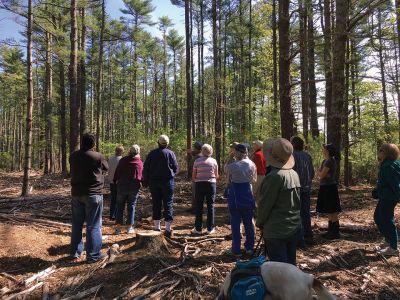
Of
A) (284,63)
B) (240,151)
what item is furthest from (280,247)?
(284,63)

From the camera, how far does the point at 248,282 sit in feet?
9.53

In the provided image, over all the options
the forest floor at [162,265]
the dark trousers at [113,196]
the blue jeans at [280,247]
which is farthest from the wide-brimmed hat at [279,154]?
the dark trousers at [113,196]

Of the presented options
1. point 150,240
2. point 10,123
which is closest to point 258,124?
point 150,240

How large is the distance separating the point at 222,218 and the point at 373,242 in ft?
13.4

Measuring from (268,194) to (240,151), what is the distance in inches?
105

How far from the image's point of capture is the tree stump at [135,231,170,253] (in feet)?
20.9

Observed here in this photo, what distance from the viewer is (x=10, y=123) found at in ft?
201

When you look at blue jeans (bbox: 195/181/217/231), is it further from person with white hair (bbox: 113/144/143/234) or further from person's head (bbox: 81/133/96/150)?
person's head (bbox: 81/133/96/150)

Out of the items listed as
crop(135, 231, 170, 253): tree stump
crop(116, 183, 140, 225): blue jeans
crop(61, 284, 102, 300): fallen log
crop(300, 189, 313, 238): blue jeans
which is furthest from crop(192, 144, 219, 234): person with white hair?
crop(61, 284, 102, 300): fallen log

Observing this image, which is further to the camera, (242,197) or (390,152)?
(242,197)

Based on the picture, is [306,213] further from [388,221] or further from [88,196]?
[88,196]

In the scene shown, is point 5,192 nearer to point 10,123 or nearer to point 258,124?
point 258,124

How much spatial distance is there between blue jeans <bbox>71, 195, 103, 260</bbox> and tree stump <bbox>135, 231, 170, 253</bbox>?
26.9 inches

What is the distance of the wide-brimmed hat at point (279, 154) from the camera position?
4012mm
